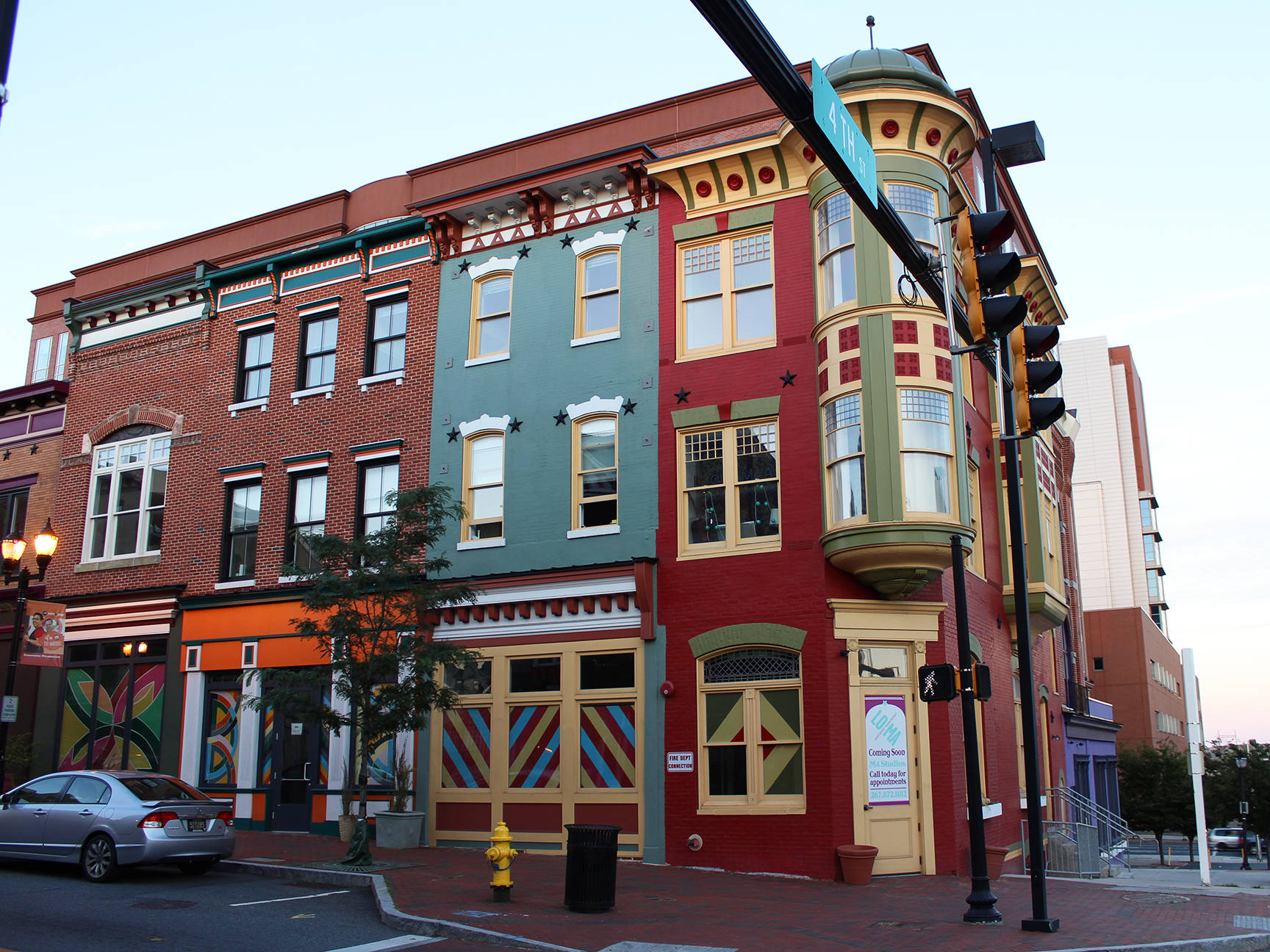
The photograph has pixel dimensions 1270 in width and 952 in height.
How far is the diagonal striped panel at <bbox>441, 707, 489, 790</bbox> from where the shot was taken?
1964cm

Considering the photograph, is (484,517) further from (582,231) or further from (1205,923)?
(1205,923)

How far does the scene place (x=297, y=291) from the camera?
79.9 feet

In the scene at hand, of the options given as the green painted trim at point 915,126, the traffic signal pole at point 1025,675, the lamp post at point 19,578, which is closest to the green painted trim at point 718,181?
the green painted trim at point 915,126

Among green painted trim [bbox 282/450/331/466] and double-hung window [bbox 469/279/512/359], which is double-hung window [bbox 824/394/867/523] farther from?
green painted trim [bbox 282/450/331/466]

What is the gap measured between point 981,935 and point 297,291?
19.3m

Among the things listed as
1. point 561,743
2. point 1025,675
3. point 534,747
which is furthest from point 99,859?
point 1025,675

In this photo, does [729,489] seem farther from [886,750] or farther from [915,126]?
[915,126]

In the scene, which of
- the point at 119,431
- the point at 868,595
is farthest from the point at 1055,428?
the point at 119,431

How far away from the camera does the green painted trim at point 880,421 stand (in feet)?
54.5

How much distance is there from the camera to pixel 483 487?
20.9 m

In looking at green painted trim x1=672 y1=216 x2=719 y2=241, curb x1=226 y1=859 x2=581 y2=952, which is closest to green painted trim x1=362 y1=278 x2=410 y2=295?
green painted trim x1=672 y1=216 x2=719 y2=241

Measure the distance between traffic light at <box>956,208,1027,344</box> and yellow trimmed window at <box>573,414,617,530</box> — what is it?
434 inches

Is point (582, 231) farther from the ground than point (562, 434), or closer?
farther from the ground

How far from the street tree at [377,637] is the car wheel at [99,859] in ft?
9.10
